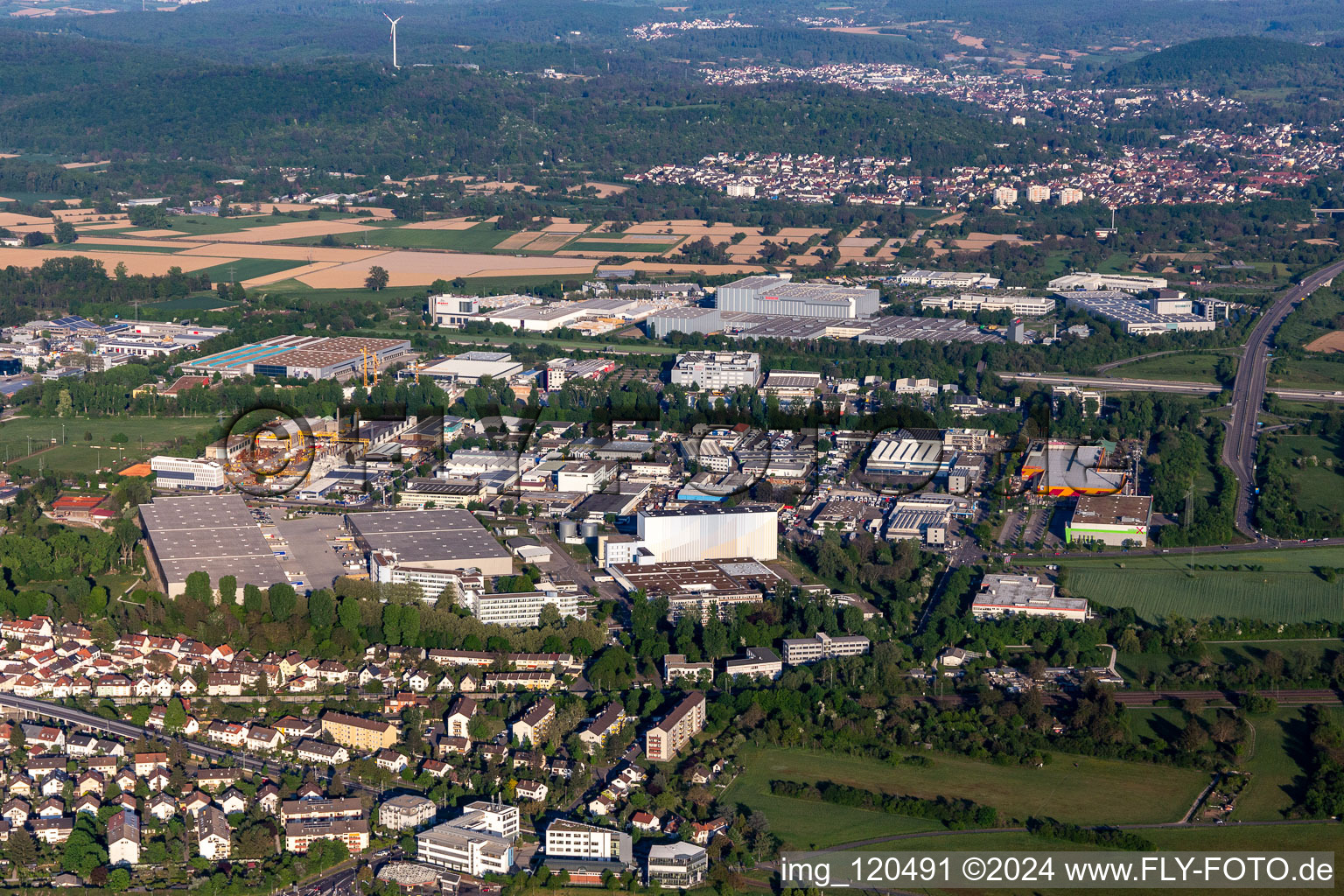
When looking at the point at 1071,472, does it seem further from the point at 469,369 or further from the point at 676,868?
the point at 676,868

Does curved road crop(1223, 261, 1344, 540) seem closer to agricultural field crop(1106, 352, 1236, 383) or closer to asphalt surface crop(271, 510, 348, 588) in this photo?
agricultural field crop(1106, 352, 1236, 383)

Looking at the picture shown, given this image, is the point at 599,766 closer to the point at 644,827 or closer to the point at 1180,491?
the point at 644,827

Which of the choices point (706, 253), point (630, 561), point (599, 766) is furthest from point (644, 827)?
point (706, 253)

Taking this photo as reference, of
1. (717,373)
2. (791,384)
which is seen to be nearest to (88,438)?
(717,373)

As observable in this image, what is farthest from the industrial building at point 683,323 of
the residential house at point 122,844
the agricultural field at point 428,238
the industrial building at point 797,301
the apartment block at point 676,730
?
the residential house at point 122,844

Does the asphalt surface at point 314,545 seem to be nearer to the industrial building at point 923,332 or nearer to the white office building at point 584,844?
the white office building at point 584,844

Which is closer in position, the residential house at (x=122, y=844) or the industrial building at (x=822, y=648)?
the residential house at (x=122, y=844)
